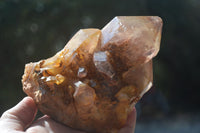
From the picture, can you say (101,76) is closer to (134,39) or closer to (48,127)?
(134,39)

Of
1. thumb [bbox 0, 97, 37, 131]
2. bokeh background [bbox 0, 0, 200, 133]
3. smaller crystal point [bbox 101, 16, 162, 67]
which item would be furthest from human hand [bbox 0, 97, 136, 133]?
bokeh background [bbox 0, 0, 200, 133]

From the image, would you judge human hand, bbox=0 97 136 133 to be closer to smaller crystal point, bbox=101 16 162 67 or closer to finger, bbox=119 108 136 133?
finger, bbox=119 108 136 133

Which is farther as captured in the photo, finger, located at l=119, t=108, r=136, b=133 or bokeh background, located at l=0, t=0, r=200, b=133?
bokeh background, located at l=0, t=0, r=200, b=133

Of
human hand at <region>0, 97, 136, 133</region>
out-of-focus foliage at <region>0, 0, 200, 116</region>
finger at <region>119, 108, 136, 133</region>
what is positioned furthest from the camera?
out-of-focus foliage at <region>0, 0, 200, 116</region>

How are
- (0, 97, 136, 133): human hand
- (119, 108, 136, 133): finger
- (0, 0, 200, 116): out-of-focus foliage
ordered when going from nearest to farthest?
1. (0, 97, 136, 133): human hand
2. (119, 108, 136, 133): finger
3. (0, 0, 200, 116): out-of-focus foliage

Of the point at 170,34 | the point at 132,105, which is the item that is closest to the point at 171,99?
the point at 170,34

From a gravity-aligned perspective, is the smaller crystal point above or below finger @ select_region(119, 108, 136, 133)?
above

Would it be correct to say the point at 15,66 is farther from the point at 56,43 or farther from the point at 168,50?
the point at 168,50
